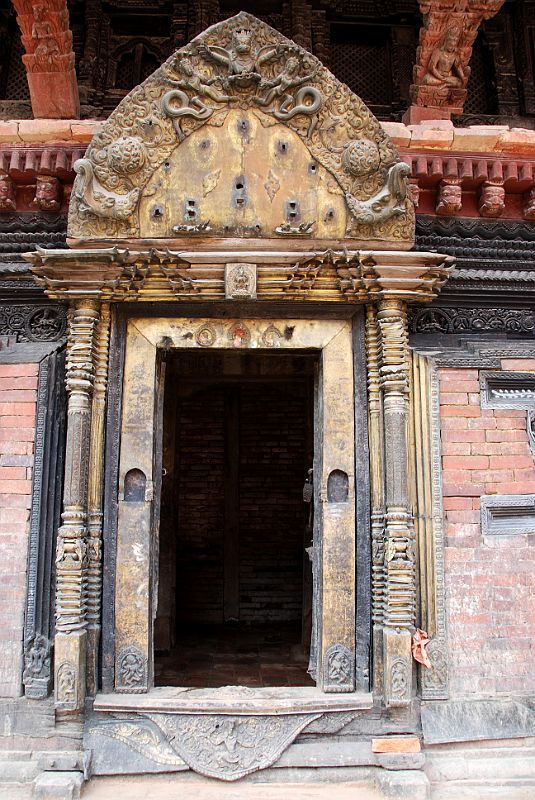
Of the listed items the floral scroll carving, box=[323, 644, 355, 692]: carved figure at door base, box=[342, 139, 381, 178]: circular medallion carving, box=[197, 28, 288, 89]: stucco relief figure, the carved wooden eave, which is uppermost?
box=[197, 28, 288, 89]: stucco relief figure

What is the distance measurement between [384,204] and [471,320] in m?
1.03

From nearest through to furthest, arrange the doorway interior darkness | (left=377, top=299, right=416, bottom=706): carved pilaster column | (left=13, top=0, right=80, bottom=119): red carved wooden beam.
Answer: (left=377, top=299, right=416, bottom=706): carved pilaster column, (left=13, top=0, right=80, bottom=119): red carved wooden beam, the doorway interior darkness

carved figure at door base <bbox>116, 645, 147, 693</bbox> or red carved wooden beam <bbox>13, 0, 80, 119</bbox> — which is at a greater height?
red carved wooden beam <bbox>13, 0, 80, 119</bbox>

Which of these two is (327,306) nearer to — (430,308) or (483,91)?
(430,308)

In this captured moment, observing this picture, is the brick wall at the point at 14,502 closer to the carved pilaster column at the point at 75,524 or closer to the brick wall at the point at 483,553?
the carved pilaster column at the point at 75,524

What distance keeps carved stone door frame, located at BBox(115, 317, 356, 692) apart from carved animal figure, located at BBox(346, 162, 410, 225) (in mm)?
695

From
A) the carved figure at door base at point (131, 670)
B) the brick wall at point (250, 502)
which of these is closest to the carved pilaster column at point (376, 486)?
the carved figure at door base at point (131, 670)

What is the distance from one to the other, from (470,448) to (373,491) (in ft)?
2.44

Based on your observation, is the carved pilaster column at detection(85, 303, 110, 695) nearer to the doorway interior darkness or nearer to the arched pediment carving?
the arched pediment carving

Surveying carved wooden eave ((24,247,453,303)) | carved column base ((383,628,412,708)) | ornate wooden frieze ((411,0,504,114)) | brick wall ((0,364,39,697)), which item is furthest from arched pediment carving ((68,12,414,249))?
carved column base ((383,628,412,708))

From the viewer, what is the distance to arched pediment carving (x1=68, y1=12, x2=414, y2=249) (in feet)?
13.2

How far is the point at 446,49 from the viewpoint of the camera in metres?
4.88

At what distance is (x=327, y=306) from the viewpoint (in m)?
4.14

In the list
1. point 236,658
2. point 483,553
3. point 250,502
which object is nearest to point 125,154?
point 483,553
